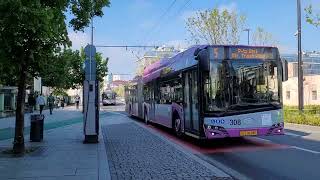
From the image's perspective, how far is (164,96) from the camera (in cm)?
2217

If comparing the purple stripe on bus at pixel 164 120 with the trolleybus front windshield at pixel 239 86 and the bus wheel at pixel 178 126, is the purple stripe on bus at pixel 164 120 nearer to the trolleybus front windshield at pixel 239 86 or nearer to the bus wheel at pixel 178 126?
the bus wheel at pixel 178 126

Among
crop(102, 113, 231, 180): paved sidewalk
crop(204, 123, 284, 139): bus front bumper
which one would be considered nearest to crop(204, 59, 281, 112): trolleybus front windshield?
crop(204, 123, 284, 139): bus front bumper

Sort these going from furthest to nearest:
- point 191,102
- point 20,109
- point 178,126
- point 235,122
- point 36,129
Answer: point 178,126, point 36,129, point 191,102, point 235,122, point 20,109

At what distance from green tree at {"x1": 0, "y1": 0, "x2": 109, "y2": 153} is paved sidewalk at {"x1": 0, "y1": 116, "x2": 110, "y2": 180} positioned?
1.20 meters

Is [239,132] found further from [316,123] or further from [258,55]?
[316,123]

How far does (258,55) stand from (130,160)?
5.63 meters

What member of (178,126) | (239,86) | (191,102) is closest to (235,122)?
(239,86)

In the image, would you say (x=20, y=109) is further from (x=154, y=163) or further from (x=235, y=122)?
(x=235, y=122)

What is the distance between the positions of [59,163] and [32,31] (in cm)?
328

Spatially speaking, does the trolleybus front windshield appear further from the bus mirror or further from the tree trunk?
the tree trunk

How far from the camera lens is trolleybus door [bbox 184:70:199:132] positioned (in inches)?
642

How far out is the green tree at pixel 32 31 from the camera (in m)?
12.0

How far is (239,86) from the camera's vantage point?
1545 cm

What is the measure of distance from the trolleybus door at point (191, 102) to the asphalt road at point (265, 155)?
0.71 metres
